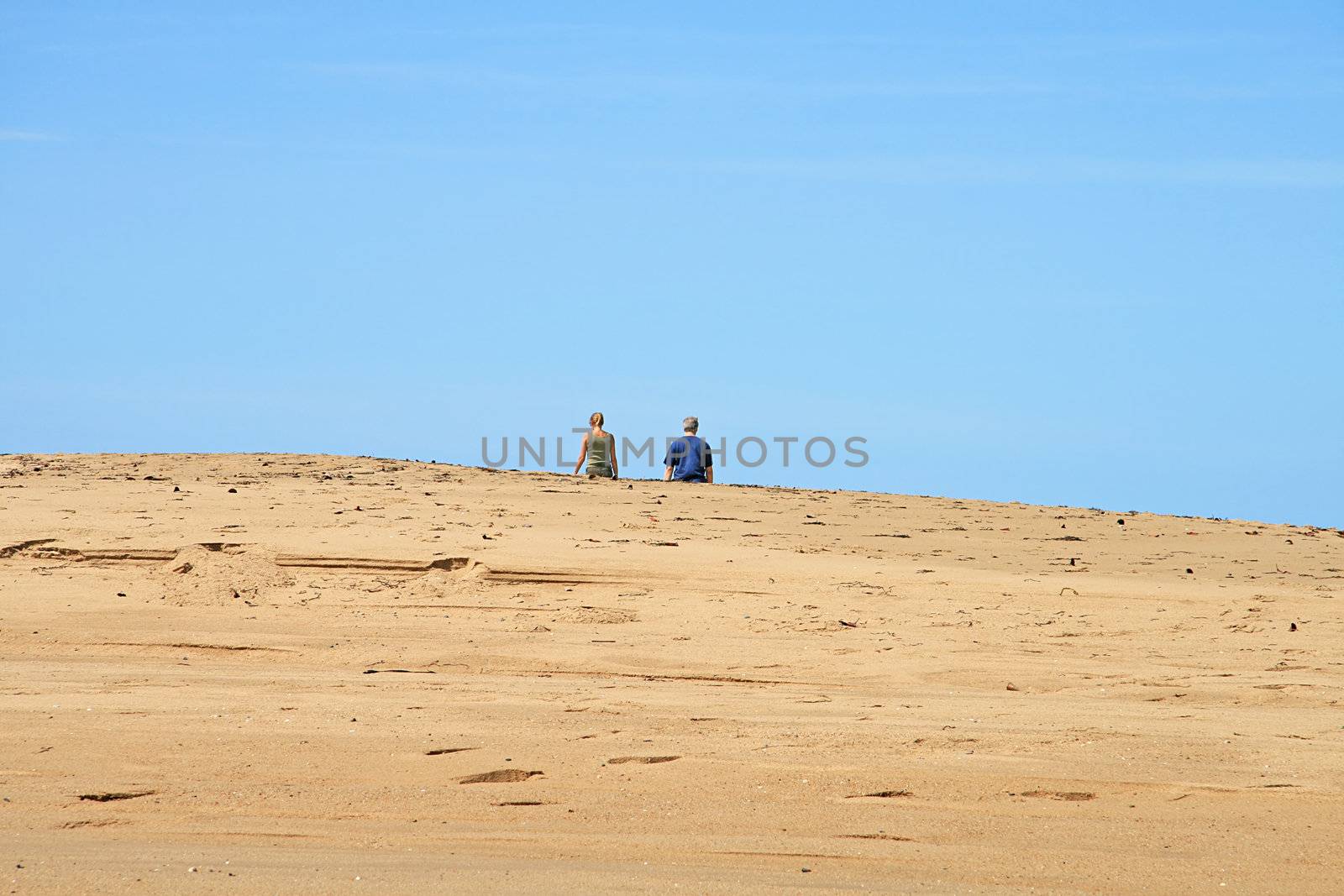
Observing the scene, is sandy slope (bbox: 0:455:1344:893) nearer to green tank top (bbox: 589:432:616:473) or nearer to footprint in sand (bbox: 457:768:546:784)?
footprint in sand (bbox: 457:768:546:784)

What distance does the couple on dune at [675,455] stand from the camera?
1459 cm

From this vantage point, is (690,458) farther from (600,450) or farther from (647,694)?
(647,694)

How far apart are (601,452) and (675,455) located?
0.99 m

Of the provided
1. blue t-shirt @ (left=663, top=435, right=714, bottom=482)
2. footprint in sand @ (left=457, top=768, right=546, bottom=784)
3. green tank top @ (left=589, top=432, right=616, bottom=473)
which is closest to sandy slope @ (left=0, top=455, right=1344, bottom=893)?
footprint in sand @ (left=457, top=768, right=546, bottom=784)

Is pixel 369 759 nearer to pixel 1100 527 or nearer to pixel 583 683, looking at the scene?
pixel 583 683

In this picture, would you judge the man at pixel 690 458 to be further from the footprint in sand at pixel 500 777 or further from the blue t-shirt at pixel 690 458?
the footprint in sand at pixel 500 777

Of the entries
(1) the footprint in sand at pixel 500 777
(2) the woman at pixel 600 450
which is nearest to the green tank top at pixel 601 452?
(2) the woman at pixel 600 450

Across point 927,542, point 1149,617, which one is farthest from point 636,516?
point 1149,617

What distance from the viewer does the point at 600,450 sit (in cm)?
1511

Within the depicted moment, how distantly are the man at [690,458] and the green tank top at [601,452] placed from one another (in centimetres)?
81

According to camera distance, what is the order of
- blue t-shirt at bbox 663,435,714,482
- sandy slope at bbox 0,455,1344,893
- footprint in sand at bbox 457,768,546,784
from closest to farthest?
1. sandy slope at bbox 0,455,1344,893
2. footprint in sand at bbox 457,768,546,784
3. blue t-shirt at bbox 663,435,714,482

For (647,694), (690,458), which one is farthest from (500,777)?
(690,458)

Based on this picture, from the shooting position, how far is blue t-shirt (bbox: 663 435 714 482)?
1459 cm

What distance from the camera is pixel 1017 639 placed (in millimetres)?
8805
